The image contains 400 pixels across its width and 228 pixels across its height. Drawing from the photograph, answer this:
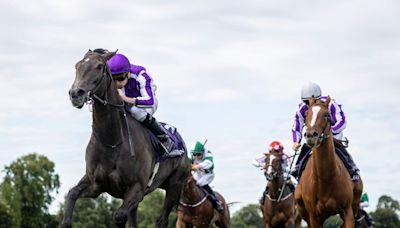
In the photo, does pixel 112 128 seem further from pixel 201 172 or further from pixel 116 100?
pixel 201 172

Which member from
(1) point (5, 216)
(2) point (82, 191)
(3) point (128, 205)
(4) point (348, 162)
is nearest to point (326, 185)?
(4) point (348, 162)

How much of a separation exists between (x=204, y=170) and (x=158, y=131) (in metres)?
12.2

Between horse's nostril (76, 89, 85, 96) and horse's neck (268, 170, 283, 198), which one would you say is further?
horse's neck (268, 170, 283, 198)

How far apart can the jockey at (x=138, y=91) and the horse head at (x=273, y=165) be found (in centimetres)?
1091

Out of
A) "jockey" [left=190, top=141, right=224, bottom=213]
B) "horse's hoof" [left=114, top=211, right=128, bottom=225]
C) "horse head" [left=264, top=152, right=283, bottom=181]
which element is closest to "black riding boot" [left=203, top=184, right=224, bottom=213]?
"jockey" [left=190, top=141, right=224, bottom=213]

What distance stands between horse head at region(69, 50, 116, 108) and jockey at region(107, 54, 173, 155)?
120 cm

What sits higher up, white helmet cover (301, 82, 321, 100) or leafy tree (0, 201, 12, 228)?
white helmet cover (301, 82, 321, 100)

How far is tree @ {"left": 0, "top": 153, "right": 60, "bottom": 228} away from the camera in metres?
110

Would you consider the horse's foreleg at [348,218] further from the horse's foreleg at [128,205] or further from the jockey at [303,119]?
the horse's foreleg at [128,205]

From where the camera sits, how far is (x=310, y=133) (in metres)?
15.2

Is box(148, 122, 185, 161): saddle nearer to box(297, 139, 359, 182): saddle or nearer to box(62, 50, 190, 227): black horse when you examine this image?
box(62, 50, 190, 227): black horse

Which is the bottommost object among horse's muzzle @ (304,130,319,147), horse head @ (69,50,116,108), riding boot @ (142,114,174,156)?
horse's muzzle @ (304,130,319,147)

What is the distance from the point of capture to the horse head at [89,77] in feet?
41.5

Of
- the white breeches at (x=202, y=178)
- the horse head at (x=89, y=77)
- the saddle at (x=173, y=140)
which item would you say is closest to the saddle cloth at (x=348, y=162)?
the saddle at (x=173, y=140)
